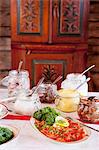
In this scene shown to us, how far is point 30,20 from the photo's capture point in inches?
128

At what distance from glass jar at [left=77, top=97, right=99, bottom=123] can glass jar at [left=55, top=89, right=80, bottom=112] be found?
0.12 m

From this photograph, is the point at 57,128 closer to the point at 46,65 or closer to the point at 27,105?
the point at 27,105

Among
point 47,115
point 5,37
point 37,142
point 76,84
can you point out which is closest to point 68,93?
point 76,84

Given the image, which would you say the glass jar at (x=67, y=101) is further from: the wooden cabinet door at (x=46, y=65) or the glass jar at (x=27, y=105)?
the wooden cabinet door at (x=46, y=65)

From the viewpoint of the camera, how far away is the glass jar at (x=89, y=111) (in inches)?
57.5

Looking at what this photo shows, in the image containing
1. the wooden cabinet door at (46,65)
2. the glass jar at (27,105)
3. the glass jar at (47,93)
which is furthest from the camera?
the wooden cabinet door at (46,65)

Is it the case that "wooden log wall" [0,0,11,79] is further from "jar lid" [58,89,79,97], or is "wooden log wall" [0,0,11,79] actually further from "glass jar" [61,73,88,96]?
"jar lid" [58,89,79,97]

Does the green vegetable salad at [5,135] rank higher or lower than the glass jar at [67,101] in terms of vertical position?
lower

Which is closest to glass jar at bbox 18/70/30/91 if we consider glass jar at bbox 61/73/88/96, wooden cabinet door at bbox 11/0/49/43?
glass jar at bbox 61/73/88/96

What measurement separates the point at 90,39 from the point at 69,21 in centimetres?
32

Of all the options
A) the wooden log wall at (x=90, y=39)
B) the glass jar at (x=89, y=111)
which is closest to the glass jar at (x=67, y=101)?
the glass jar at (x=89, y=111)

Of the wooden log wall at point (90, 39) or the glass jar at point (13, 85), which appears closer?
the glass jar at point (13, 85)

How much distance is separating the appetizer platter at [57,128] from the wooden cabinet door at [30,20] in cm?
197

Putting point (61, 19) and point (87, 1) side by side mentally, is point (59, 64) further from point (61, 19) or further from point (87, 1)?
point (87, 1)
